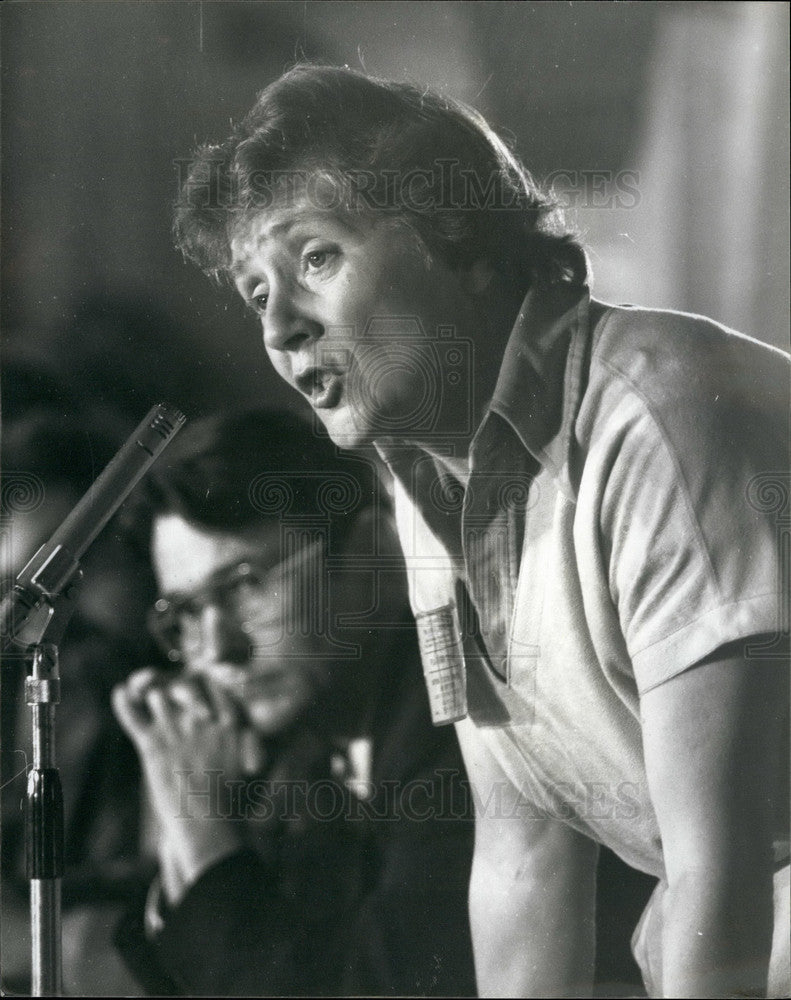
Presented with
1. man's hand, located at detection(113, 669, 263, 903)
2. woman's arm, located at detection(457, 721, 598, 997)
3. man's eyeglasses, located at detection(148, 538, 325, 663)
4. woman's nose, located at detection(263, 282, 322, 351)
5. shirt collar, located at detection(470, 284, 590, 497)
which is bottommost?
woman's arm, located at detection(457, 721, 598, 997)

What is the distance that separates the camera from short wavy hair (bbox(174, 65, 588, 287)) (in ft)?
5.12

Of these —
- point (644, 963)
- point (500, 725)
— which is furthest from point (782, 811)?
point (500, 725)

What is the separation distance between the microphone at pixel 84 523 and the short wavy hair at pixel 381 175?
0.26m

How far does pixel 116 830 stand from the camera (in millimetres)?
1547

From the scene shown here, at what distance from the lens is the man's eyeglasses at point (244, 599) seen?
1554mm

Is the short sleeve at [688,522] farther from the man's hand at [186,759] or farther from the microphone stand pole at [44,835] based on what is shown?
the microphone stand pole at [44,835]

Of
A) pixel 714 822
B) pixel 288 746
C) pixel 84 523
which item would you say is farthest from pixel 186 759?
pixel 714 822

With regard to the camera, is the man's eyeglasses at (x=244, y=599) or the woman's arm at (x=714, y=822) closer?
the woman's arm at (x=714, y=822)

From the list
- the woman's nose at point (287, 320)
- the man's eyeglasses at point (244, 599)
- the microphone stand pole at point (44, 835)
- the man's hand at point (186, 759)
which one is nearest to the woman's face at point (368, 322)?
the woman's nose at point (287, 320)

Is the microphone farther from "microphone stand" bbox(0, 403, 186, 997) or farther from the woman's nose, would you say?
the woman's nose

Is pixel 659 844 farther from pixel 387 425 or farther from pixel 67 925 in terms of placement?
pixel 67 925

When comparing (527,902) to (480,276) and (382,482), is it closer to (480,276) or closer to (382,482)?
(382,482)

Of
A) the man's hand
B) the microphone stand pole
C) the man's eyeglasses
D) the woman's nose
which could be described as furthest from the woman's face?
the microphone stand pole

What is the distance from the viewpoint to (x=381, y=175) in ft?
5.12
